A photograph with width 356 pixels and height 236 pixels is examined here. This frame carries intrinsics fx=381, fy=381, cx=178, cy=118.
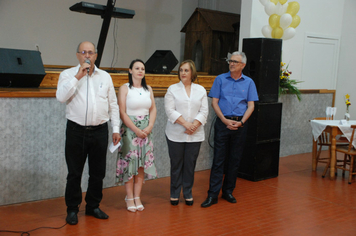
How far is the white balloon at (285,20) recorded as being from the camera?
20.4ft

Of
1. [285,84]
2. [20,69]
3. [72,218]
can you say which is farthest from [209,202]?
[285,84]

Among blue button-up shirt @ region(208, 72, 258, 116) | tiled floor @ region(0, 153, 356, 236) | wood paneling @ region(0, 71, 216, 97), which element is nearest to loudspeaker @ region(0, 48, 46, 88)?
wood paneling @ region(0, 71, 216, 97)

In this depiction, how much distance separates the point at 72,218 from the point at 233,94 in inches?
86.5

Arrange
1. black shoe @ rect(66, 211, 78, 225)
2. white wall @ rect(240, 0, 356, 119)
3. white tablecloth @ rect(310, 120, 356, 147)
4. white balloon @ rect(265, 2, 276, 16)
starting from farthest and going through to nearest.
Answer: white wall @ rect(240, 0, 356, 119)
white balloon @ rect(265, 2, 276, 16)
white tablecloth @ rect(310, 120, 356, 147)
black shoe @ rect(66, 211, 78, 225)

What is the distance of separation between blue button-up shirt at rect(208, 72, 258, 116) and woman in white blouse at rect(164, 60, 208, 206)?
32 cm

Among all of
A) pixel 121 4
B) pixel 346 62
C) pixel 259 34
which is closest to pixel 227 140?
pixel 259 34

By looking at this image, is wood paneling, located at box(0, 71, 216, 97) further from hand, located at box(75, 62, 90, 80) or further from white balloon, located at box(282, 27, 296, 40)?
white balloon, located at box(282, 27, 296, 40)

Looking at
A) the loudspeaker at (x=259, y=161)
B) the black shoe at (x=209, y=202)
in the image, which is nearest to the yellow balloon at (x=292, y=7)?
the loudspeaker at (x=259, y=161)

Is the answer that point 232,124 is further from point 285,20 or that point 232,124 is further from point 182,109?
point 285,20

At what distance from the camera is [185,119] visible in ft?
13.6

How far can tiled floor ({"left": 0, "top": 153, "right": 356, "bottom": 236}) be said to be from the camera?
3596 mm

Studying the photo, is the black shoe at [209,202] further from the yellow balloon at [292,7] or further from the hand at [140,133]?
the yellow balloon at [292,7]

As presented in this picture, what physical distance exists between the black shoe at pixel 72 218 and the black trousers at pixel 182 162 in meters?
1.13

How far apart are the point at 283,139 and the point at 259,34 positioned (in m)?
1.99
